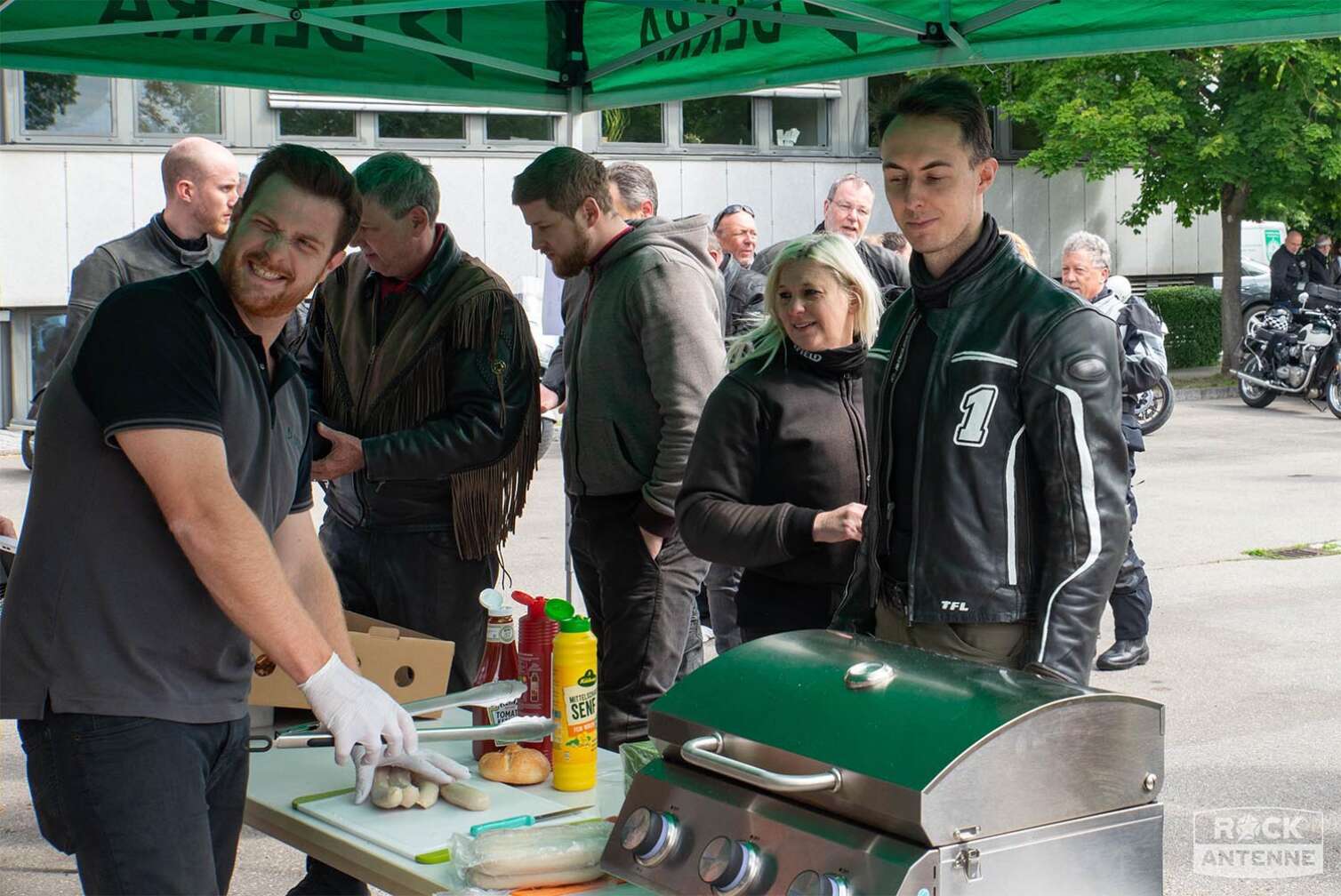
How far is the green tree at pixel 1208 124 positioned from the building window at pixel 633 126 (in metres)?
4.33

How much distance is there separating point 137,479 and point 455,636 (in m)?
Answer: 1.89

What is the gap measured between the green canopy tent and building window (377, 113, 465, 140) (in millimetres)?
11090

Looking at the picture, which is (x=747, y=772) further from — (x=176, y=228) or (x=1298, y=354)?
(x=1298, y=354)

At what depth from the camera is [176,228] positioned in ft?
16.1

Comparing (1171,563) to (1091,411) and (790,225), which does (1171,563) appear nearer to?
(1091,411)

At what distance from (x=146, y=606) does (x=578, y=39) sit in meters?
3.93

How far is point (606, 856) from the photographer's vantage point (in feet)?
6.85

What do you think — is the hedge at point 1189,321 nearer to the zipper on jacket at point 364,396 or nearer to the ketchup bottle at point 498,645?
the zipper on jacket at point 364,396

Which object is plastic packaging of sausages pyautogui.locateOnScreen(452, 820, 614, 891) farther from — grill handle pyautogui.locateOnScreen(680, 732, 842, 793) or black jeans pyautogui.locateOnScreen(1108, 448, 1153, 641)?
black jeans pyautogui.locateOnScreen(1108, 448, 1153, 641)

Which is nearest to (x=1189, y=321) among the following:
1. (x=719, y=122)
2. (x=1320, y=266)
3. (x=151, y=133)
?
(x=1320, y=266)

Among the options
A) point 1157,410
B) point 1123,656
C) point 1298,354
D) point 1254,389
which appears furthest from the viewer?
point 1254,389

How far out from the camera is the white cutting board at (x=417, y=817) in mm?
2305

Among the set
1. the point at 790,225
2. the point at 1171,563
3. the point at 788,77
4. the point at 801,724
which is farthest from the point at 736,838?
the point at 790,225

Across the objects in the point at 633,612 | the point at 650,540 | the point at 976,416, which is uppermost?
the point at 976,416
